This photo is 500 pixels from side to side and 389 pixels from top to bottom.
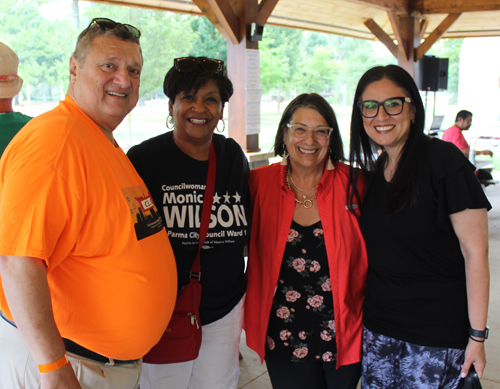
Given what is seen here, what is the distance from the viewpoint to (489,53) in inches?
765

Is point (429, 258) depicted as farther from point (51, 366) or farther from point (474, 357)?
point (51, 366)

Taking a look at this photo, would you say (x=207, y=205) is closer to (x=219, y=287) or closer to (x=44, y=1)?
(x=219, y=287)

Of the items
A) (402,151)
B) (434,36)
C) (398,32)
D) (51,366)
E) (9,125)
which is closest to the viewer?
(51,366)

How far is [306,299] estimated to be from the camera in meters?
1.82

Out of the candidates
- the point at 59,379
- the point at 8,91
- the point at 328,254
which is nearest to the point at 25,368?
the point at 59,379

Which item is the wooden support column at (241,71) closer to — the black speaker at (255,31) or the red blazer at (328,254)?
the black speaker at (255,31)

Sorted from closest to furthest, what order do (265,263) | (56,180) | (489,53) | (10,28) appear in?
(56,180), (265,263), (10,28), (489,53)

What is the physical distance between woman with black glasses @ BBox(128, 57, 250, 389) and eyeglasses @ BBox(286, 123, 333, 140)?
305 millimetres

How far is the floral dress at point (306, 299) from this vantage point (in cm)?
181

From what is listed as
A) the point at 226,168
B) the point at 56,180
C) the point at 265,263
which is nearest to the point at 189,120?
the point at 226,168

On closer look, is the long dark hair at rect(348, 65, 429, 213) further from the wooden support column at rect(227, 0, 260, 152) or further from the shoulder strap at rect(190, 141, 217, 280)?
the wooden support column at rect(227, 0, 260, 152)

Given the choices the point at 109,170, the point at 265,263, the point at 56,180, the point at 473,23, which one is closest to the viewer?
the point at 56,180

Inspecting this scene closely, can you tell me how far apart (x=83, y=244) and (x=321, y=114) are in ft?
3.83

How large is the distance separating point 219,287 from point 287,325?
335mm
